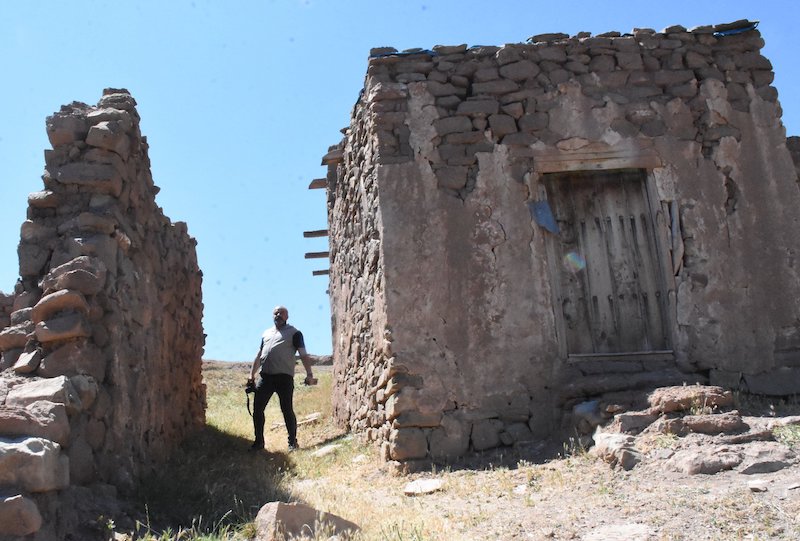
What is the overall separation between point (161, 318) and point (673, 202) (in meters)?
4.58

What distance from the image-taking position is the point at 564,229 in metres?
7.06

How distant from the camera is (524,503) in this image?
450 cm

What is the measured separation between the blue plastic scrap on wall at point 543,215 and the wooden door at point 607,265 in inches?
8.3

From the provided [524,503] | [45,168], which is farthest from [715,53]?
[45,168]

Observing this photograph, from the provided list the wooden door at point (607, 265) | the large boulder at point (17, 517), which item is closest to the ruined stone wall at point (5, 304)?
the large boulder at point (17, 517)

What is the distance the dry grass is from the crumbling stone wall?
1.38ft

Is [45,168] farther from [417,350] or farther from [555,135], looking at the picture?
[555,135]

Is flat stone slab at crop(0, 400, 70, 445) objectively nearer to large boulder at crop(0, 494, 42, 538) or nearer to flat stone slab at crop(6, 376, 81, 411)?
flat stone slab at crop(6, 376, 81, 411)

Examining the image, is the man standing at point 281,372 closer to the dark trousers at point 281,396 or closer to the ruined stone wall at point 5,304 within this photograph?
the dark trousers at point 281,396

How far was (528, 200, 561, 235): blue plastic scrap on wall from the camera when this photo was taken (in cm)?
669

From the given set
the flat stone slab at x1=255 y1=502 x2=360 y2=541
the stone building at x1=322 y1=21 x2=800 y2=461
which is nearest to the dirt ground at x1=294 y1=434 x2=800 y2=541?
the flat stone slab at x1=255 y1=502 x2=360 y2=541

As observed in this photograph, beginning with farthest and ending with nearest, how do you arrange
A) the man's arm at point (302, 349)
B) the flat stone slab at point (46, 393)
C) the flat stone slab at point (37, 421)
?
the man's arm at point (302, 349)
the flat stone slab at point (46, 393)
the flat stone slab at point (37, 421)

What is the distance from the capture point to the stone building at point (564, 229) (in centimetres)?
635

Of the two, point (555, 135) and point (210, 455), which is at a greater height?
point (555, 135)
